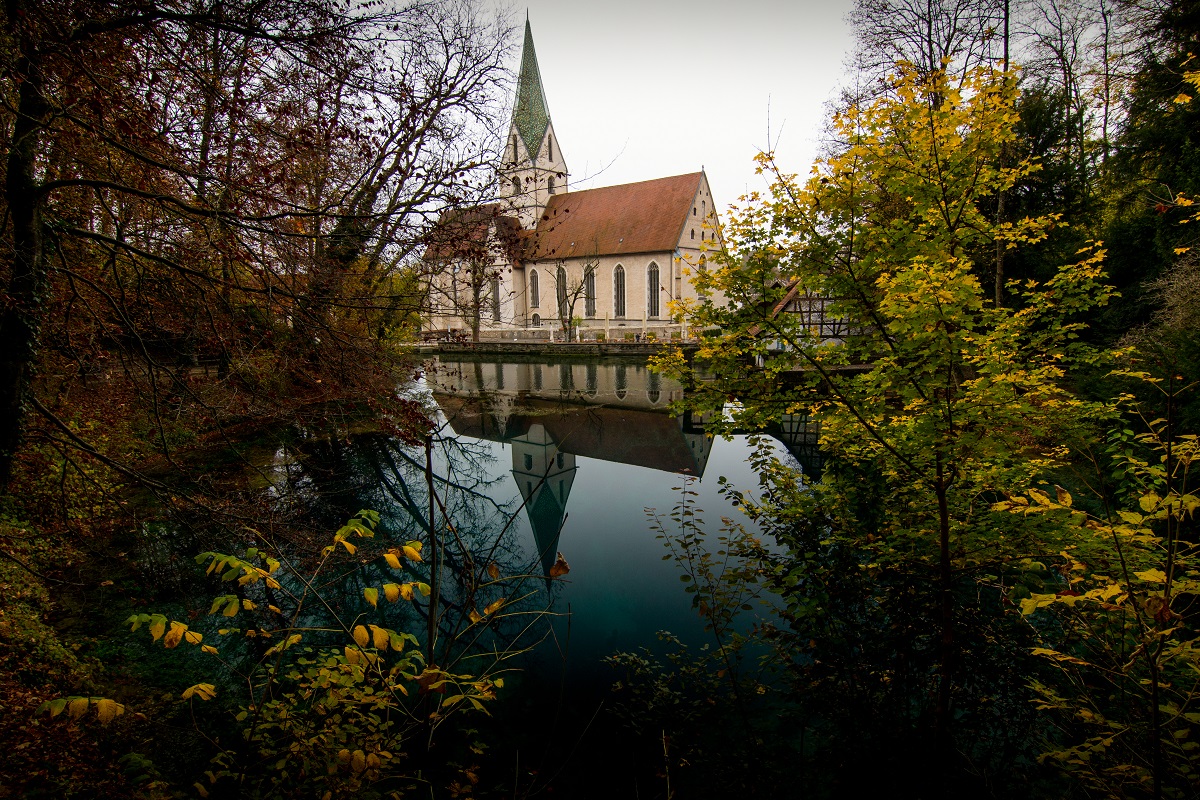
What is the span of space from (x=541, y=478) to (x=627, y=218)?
35525 millimetres

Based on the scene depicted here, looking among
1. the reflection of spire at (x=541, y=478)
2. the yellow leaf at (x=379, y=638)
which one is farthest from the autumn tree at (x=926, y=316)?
the reflection of spire at (x=541, y=478)

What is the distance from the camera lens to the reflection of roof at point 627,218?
129ft

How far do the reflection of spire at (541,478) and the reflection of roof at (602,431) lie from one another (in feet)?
1.26

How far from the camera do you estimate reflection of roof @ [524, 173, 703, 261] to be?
39.3 m

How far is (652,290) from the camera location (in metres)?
40.5

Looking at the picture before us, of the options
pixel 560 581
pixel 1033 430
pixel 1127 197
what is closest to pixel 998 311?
pixel 1033 430

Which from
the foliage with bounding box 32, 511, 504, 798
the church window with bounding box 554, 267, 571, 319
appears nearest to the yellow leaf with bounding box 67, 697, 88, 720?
the foliage with bounding box 32, 511, 504, 798

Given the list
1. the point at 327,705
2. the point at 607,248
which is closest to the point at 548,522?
the point at 327,705

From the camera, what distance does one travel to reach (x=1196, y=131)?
35.2 ft

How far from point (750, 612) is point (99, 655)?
6191 millimetres

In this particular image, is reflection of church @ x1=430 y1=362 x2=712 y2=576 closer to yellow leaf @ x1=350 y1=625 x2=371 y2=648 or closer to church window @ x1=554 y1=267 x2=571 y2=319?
yellow leaf @ x1=350 y1=625 x2=371 y2=648

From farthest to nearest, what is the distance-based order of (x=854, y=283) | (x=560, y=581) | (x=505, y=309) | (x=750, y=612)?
(x=505, y=309)
(x=560, y=581)
(x=750, y=612)
(x=854, y=283)

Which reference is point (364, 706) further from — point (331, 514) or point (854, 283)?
point (331, 514)

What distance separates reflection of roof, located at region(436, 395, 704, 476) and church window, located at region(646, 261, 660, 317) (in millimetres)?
21994
